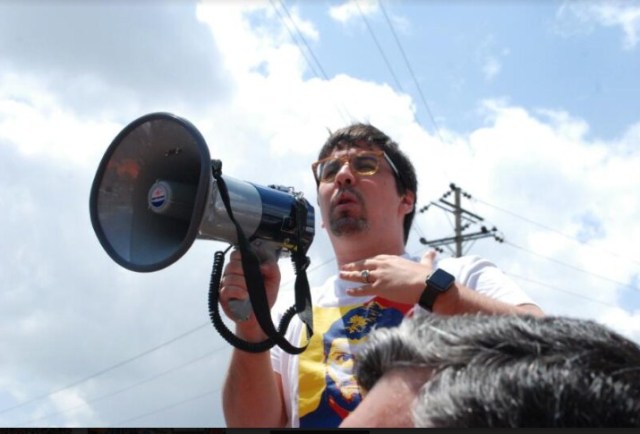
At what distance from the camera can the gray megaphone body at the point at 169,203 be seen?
2.40m

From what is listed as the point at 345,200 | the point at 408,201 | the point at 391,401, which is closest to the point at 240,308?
the point at 345,200

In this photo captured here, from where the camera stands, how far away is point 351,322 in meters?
2.51

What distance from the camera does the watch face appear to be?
2168 millimetres

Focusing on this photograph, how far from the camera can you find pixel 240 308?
2.43 meters

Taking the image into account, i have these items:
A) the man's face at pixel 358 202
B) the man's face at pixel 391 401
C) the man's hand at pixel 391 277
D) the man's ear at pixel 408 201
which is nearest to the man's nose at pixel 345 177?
the man's face at pixel 358 202

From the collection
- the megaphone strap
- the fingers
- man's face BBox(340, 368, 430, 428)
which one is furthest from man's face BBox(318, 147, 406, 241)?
man's face BBox(340, 368, 430, 428)

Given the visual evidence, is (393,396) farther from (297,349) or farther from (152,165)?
(152,165)

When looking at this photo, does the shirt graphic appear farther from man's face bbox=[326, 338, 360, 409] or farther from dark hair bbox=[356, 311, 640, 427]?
dark hair bbox=[356, 311, 640, 427]

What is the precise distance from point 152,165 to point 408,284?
0.94 metres

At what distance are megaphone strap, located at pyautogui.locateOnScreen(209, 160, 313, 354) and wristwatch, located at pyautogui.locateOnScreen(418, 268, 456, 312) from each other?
37 cm

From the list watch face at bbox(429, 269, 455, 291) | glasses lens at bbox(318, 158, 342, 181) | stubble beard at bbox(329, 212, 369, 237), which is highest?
glasses lens at bbox(318, 158, 342, 181)

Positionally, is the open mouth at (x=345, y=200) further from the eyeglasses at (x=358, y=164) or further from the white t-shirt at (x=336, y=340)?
the white t-shirt at (x=336, y=340)

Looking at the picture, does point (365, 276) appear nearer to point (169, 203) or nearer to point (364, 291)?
point (364, 291)

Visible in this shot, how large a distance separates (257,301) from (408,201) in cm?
82
